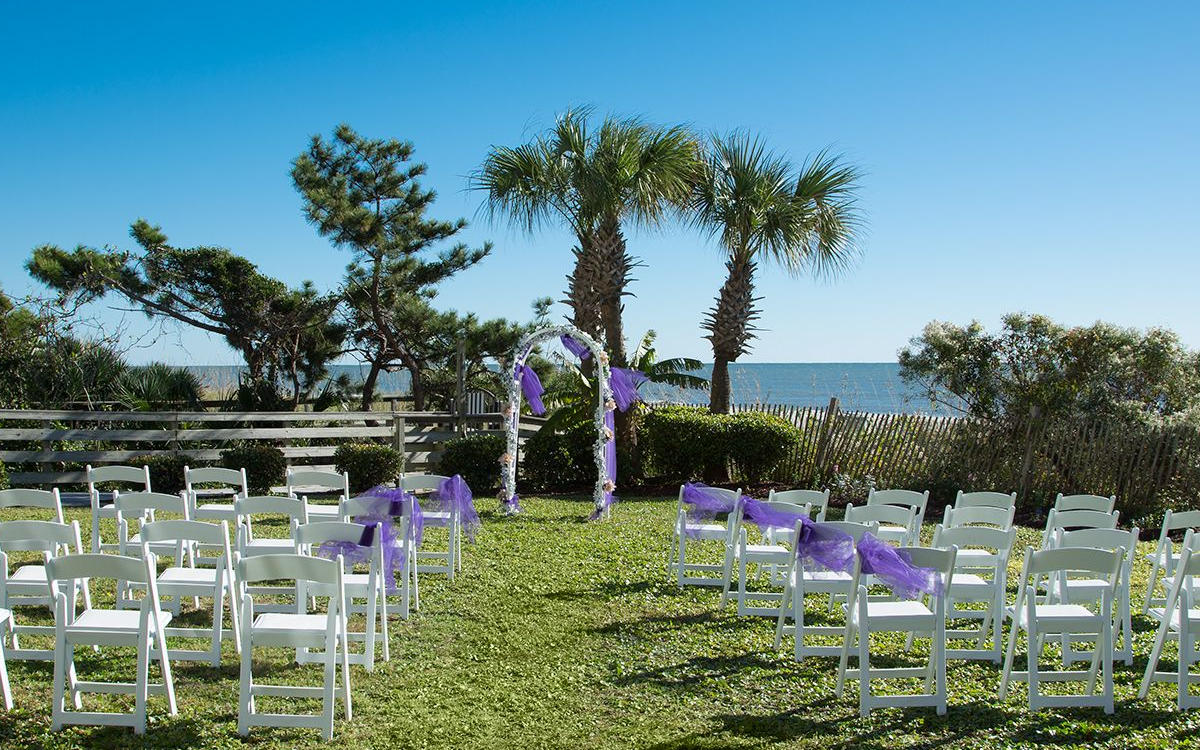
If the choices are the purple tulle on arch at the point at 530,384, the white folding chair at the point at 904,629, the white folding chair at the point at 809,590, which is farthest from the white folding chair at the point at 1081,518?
the purple tulle on arch at the point at 530,384

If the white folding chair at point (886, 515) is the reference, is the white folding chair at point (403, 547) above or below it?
below

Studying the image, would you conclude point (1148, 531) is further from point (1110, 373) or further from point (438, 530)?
point (438, 530)

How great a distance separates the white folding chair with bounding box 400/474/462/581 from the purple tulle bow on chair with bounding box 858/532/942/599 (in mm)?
3785

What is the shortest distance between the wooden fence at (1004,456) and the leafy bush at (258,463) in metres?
7.83

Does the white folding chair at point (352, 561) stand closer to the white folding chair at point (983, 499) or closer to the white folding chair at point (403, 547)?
the white folding chair at point (403, 547)

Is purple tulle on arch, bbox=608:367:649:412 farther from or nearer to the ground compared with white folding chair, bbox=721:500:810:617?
farther from the ground

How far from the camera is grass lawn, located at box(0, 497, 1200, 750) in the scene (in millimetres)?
4816

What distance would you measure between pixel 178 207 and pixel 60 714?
21618 mm

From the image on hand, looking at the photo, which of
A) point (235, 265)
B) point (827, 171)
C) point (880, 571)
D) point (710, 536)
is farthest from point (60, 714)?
point (235, 265)

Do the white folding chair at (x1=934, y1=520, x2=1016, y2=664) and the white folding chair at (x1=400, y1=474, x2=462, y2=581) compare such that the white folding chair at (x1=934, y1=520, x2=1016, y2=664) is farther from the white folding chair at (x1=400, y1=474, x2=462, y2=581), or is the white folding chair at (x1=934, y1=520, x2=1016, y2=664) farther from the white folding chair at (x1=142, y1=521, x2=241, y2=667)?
the white folding chair at (x1=142, y1=521, x2=241, y2=667)

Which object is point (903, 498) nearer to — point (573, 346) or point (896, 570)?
point (896, 570)

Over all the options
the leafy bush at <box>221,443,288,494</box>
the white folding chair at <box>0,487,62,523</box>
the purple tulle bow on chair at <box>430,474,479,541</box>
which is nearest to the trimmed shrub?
the leafy bush at <box>221,443,288,494</box>

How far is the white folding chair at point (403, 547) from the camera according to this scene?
22.6 ft

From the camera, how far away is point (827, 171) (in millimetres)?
15727
